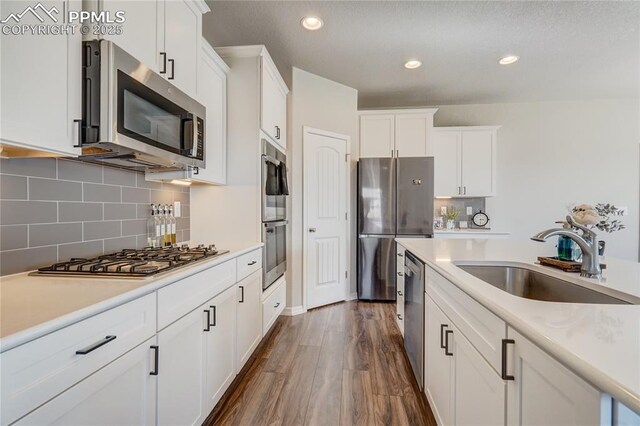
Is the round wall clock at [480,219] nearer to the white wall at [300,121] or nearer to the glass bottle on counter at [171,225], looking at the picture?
the white wall at [300,121]

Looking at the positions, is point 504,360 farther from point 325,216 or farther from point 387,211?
point 387,211

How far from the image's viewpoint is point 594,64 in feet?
11.0

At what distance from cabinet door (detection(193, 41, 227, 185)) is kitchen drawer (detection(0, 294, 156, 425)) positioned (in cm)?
120

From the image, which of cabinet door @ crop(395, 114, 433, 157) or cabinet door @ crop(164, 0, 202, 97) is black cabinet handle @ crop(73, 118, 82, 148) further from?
cabinet door @ crop(395, 114, 433, 157)

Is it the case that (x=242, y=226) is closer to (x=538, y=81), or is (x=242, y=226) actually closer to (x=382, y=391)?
(x=382, y=391)

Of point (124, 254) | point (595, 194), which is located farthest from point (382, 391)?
point (595, 194)

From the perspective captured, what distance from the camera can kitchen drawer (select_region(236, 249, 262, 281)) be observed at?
1956 millimetres

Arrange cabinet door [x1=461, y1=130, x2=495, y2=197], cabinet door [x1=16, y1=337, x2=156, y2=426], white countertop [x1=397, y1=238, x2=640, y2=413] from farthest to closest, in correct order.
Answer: cabinet door [x1=461, y1=130, x2=495, y2=197] < cabinet door [x1=16, y1=337, x2=156, y2=426] < white countertop [x1=397, y1=238, x2=640, y2=413]

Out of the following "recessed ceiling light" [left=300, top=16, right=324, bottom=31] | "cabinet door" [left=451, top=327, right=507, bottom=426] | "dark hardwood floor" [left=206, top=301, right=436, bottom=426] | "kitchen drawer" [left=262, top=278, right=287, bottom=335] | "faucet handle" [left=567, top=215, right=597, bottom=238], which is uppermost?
"recessed ceiling light" [left=300, top=16, right=324, bottom=31]

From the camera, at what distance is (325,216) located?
3.57 meters

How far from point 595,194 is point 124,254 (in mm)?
5898

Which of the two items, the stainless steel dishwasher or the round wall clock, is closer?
the stainless steel dishwasher

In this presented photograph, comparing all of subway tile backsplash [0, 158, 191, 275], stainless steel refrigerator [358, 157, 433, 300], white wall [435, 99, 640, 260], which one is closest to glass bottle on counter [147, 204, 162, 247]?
subway tile backsplash [0, 158, 191, 275]

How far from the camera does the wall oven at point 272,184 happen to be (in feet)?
8.21
